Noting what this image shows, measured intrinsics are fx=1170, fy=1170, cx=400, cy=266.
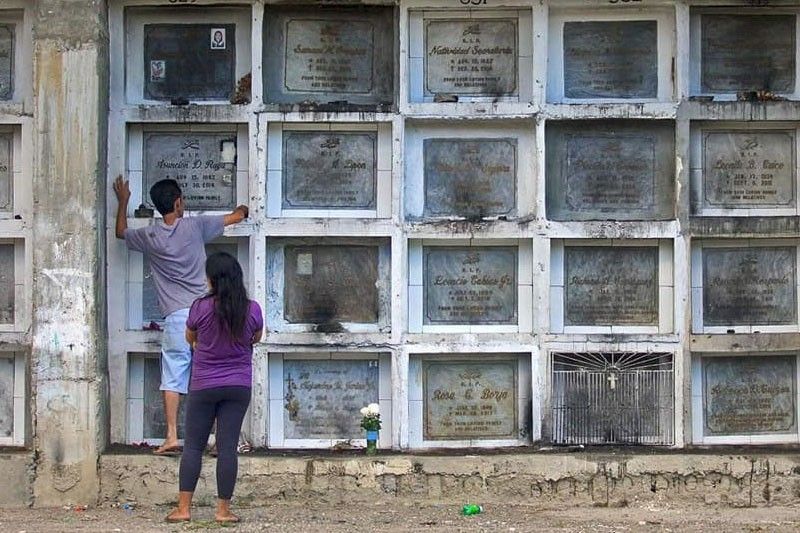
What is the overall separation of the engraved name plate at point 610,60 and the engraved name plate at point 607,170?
22cm

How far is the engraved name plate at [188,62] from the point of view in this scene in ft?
24.2

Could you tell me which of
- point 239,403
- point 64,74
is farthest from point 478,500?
point 64,74

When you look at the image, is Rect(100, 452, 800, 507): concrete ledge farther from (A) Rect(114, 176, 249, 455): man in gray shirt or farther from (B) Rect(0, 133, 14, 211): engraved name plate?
(B) Rect(0, 133, 14, 211): engraved name plate

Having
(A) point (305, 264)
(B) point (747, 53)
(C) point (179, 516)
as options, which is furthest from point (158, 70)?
(B) point (747, 53)

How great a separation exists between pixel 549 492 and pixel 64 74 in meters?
3.82

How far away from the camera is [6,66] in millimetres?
7297

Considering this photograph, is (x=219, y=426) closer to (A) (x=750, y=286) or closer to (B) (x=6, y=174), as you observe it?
(B) (x=6, y=174)

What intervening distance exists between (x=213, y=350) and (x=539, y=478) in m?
2.18

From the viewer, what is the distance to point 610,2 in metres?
7.26

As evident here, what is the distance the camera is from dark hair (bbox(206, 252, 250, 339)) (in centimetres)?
605

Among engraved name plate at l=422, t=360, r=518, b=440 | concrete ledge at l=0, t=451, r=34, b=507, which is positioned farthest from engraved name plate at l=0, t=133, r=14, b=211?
engraved name plate at l=422, t=360, r=518, b=440

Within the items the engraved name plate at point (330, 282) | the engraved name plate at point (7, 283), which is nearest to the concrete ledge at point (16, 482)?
the engraved name plate at point (7, 283)

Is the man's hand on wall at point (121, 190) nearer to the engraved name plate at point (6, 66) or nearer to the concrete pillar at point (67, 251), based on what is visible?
the concrete pillar at point (67, 251)

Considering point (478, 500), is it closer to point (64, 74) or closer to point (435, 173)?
point (435, 173)
